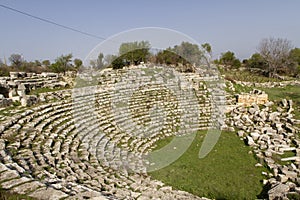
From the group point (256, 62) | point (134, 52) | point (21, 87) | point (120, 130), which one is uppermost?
point (134, 52)

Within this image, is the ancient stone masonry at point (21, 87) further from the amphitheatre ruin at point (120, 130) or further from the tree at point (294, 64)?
the tree at point (294, 64)

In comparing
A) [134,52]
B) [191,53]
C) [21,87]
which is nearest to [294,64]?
[191,53]

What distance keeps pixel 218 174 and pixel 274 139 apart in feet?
14.4

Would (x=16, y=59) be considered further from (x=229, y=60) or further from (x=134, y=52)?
(x=229, y=60)

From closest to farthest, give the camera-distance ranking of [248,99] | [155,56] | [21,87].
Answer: [21,87]
[248,99]
[155,56]

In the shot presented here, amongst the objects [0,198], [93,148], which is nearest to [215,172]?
[93,148]

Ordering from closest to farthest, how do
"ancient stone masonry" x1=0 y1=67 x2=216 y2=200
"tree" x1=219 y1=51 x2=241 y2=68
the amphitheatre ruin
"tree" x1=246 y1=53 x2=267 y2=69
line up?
"ancient stone masonry" x1=0 y1=67 x2=216 y2=200 < the amphitheatre ruin < "tree" x1=246 y1=53 x2=267 y2=69 < "tree" x1=219 y1=51 x2=241 y2=68

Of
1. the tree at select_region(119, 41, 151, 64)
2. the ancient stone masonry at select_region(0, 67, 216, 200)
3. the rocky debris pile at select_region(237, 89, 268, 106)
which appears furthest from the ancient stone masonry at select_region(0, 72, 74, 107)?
the rocky debris pile at select_region(237, 89, 268, 106)

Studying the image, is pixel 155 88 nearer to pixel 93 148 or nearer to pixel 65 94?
pixel 65 94

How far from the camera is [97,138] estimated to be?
8742 millimetres

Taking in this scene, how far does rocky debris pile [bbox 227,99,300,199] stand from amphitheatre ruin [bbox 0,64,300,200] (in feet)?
0.11

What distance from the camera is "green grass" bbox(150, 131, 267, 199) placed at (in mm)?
6551

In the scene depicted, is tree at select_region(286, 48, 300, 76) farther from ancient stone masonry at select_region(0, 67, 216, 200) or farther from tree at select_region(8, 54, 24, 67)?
tree at select_region(8, 54, 24, 67)

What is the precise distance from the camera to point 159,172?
761cm
